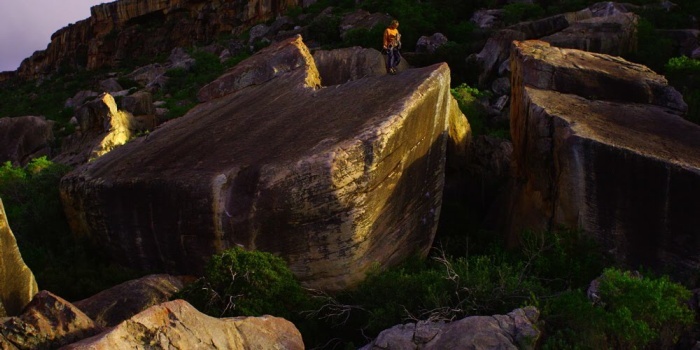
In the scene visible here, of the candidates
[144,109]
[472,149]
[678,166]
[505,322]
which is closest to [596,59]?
[472,149]

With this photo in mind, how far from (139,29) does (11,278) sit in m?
61.6

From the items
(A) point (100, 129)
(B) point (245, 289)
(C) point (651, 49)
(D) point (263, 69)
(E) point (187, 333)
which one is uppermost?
(D) point (263, 69)

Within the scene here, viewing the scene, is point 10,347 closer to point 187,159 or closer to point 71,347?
point 71,347

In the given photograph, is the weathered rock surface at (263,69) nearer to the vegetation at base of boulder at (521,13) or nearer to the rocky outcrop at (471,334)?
the rocky outcrop at (471,334)

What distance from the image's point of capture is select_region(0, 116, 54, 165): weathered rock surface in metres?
27.6

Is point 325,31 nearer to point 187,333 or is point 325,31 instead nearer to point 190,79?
point 190,79

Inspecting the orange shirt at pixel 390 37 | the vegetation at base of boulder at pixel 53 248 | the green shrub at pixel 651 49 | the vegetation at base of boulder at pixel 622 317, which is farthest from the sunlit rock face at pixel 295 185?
the green shrub at pixel 651 49

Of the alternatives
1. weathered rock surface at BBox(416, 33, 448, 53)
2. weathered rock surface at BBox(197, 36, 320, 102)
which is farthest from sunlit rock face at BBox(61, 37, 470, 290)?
weathered rock surface at BBox(416, 33, 448, 53)

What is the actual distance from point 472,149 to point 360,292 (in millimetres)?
7299

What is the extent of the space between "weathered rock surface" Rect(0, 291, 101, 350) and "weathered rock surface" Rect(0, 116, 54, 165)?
69.6 ft

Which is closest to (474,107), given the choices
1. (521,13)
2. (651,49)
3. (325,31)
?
(651,49)

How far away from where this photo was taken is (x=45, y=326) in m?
7.20

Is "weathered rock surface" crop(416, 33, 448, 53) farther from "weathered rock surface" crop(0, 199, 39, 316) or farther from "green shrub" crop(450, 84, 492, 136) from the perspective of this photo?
"weathered rock surface" crop(0, 199, 39, 316)

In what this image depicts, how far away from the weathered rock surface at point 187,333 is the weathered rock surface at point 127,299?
7.58ft
